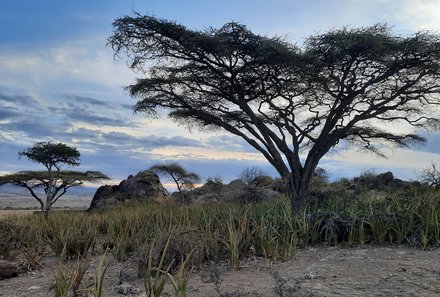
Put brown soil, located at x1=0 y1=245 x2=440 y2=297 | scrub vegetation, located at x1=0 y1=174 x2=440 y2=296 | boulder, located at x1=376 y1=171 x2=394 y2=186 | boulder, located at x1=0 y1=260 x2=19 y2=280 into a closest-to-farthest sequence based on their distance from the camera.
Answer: brown soil, located at x1=0 y1=245 x2=440 y2=297 → scrub vegetation, located at x1=0 y1=174 x2=440 y2=296 → boulder, located at x1=0 y1=260 x2=19 y2=280 → boulder, located at x1=376 y1=171 x2=394 y2=186

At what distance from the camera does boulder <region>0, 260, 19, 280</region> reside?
757cm

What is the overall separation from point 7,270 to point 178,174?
27416 millimetres

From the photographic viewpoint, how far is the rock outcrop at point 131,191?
26812 millimetres

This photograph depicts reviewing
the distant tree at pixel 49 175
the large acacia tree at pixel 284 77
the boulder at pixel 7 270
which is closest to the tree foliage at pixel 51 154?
the distant tree at pixel 49 175

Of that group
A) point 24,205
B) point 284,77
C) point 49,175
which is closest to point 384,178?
point 284,77

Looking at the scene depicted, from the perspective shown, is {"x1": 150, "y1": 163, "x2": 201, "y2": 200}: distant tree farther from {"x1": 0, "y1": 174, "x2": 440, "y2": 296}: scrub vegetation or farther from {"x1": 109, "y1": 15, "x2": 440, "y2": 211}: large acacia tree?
{"x1": 0, "y1": 174, "x2": 440, "y2": 296}: scrub vegetation

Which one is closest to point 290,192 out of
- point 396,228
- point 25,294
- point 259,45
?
point 259,45

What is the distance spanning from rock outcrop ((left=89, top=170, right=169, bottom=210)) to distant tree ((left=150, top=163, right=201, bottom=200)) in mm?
4996

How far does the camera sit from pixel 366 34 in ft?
54.2

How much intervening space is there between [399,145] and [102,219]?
14.9 meters

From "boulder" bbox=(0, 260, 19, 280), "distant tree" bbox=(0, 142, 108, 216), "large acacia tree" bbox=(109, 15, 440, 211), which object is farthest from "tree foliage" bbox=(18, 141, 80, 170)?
"boulder" bbox=(0, 260, 19, 280)

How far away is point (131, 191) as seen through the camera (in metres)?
27.3

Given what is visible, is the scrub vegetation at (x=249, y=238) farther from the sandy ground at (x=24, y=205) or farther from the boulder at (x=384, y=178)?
the sandy ground at (x=24, y=205)

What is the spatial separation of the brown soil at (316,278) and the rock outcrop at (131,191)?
63.1 feet
